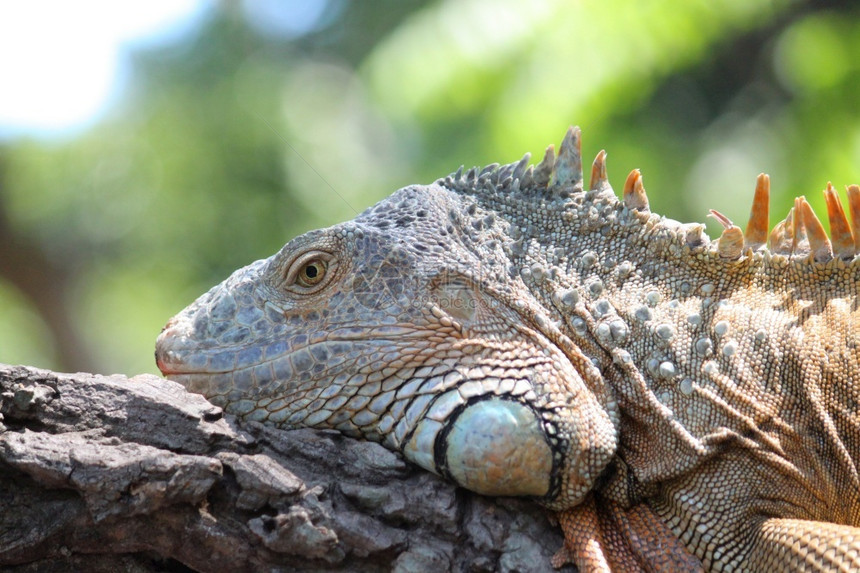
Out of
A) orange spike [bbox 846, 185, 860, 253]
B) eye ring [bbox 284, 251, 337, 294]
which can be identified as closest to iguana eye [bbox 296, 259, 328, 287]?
eye ring [bbox 284, 251, 337, 294]

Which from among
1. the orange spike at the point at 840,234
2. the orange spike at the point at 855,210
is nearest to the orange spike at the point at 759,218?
the orange spike at the point at 840,234

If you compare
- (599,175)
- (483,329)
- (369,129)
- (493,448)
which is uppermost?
(369,129)

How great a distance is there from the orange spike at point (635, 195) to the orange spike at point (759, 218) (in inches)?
23.9

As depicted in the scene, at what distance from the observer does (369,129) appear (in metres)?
22.3

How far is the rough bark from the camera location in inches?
138

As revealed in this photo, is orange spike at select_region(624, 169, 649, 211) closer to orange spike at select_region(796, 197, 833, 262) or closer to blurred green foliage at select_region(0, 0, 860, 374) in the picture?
orange spike at select_region(796, 197, 833, 262)

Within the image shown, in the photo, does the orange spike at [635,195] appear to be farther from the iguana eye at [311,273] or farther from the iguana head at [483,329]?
the iguana eye at [311,273]

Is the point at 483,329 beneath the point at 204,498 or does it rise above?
above

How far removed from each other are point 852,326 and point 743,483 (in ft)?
3.66

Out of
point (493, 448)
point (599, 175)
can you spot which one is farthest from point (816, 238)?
point (493, 448)

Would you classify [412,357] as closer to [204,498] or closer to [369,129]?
[204,498]

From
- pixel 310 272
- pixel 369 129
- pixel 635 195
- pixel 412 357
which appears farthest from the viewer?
pixel 369 129

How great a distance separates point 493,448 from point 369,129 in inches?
765

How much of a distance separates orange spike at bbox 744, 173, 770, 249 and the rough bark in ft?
6.69
